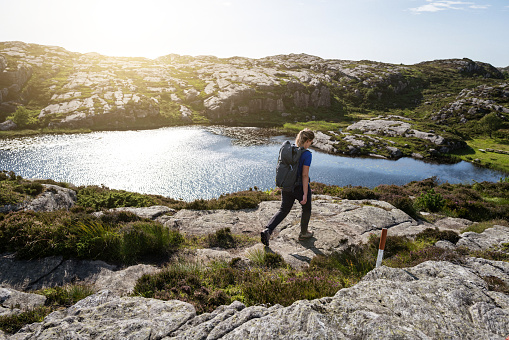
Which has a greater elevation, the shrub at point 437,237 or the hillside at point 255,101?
the hillside at point 255,101

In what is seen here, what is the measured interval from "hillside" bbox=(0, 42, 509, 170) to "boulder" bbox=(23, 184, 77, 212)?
181 ft

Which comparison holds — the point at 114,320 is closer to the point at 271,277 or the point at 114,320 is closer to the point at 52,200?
the point at 271,277

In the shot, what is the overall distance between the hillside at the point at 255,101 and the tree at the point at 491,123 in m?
0.33

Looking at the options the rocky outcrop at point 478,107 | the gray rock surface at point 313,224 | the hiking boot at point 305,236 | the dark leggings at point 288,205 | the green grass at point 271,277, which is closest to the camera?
the green grass at point 271,277

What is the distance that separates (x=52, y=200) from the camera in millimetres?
15438

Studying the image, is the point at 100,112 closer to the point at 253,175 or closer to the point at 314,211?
the point at 253,175

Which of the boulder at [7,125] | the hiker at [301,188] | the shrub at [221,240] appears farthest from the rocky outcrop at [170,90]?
the hiker at [301,188]

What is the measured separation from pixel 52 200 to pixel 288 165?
16.2 m

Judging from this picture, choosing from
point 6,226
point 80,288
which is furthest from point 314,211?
point 6,226

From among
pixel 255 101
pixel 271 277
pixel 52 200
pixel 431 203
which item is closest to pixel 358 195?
pixel 431 203

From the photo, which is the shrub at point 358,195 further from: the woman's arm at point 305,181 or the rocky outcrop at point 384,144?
the rocky outcrop at point 384,144

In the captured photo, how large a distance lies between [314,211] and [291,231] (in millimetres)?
3568

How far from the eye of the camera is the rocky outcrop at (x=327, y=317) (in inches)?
141

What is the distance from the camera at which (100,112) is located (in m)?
77.0
